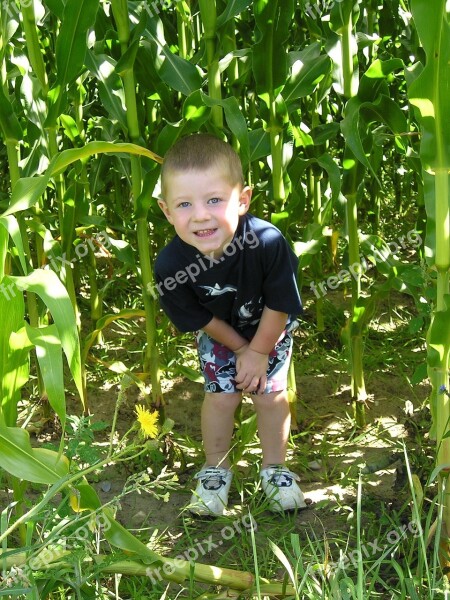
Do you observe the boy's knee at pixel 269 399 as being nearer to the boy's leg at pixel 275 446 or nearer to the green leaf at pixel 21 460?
the boy's leg at pixel 275 446

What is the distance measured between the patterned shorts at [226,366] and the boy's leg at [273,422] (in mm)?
31

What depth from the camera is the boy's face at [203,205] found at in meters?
2.46

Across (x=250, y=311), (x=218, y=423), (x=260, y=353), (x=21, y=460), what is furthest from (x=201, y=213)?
(x=21, y=460)

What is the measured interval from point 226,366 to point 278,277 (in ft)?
A: 1.22

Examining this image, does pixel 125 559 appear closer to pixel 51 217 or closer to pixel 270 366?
pixel 270 366

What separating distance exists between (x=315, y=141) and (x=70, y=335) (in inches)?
66.4

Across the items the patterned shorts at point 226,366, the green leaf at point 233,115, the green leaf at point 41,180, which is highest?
the green leaf at point 233,115

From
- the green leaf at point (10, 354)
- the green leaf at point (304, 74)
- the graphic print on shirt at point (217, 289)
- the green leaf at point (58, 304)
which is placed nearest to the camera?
the green leaf at point (58, 304)

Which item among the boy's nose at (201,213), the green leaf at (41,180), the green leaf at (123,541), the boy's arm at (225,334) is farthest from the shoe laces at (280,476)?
the green leaf at (41,180)

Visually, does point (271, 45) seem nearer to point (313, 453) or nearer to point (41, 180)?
point (41, 180)

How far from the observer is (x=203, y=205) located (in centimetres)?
248

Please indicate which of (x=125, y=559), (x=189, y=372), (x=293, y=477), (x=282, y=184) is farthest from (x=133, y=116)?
(x=125, y=559)

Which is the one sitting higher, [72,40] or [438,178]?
[72,40]

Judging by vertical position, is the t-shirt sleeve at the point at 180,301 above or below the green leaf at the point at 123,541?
above
